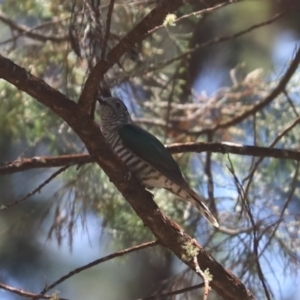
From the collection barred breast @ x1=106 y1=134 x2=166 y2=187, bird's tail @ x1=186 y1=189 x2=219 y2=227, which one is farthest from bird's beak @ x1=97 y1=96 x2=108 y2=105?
bird's tail @ x1=186 y1=189 x2=219 y2=227

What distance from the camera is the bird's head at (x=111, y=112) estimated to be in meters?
3.56

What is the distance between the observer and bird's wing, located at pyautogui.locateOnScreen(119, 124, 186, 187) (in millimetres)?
3293

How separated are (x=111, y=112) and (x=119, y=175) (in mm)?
952

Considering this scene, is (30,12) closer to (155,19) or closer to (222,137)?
(222,137)

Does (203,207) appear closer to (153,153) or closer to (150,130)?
(153,153)

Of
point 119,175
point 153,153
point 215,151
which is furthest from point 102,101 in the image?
point 119,175

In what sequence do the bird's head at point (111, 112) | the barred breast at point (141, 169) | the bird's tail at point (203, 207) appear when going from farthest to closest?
the bird's head at point (111, 112), the barred breast at point (141, 169), the bird's tail at point (203, 207)

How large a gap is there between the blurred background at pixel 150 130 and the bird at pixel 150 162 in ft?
0.69

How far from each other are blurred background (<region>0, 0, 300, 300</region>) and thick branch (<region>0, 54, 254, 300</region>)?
400mm

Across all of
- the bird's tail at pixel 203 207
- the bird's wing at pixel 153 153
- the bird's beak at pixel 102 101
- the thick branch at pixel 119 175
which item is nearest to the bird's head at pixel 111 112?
the bird's beak at pixel 102 101

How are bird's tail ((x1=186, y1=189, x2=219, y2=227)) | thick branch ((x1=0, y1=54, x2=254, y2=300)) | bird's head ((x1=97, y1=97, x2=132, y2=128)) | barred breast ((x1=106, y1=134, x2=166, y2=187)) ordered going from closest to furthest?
thick branch ((x1=0, y1=54, x2=254, y2=300)) → bird's tail ((x1=186, y1=189, x2=219, y2=227)) → barred breast ((x1=106, y1=134, x2=166, y2=187)) → bird's head ((x1=97, y1=97, x2=132, y2=128))

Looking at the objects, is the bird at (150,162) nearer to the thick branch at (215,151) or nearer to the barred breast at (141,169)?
the barred breast at (141,169)

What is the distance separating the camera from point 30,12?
4.25 metres

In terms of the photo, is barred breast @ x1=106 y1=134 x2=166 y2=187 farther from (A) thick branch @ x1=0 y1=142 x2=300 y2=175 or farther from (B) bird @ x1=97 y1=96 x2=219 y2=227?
(A) thick branch @ x1=0 y1=142 x2=300 y2=175
